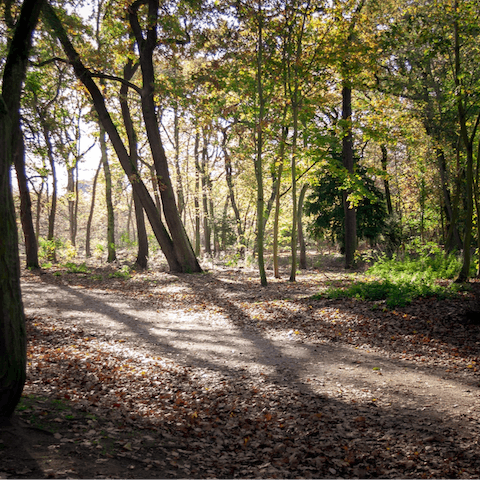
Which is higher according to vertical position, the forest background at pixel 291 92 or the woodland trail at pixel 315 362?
the forest background at pixel 291 92

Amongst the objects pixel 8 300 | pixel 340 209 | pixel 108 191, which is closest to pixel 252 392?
pixel 8 300

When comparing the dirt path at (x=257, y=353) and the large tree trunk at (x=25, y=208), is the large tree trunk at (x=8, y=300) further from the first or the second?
the large tree trunk at (x=25, y=208)

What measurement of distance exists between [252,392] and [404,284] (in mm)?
5607

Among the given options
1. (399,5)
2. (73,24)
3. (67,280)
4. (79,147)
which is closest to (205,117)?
(73,24)

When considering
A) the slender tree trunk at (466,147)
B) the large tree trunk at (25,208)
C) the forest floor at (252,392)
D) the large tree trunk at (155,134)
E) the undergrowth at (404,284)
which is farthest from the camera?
the large tree trunk at (25,208)

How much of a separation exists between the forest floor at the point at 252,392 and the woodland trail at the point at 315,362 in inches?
0.9

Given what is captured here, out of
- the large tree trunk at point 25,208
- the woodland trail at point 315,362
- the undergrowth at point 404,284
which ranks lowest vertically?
the woodland trail at point 315,362

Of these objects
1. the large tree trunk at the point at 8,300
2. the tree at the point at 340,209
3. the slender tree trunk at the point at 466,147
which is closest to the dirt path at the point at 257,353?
the large tree trunk at the point at 8,300

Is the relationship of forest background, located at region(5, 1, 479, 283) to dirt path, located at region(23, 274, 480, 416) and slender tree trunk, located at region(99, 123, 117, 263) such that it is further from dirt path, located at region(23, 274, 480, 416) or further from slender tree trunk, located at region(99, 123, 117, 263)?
dirt path, located at region(23, 274, 480, 416)

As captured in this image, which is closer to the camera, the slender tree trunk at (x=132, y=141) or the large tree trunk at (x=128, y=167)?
the large tree trunk at (x=128, y=167)

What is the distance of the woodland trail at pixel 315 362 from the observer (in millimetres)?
3795

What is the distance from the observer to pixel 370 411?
4.73m

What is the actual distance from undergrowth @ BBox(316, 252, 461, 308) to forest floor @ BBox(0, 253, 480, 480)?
376 millimetres

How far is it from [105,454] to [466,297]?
25.5 ft
